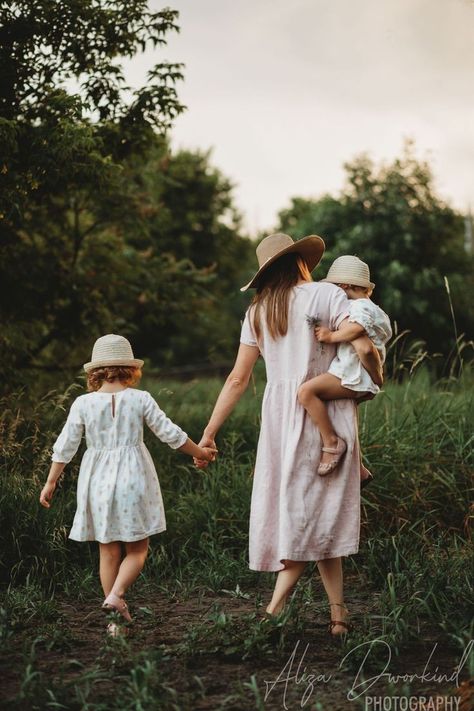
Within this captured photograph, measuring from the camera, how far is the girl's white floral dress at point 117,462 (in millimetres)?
4238

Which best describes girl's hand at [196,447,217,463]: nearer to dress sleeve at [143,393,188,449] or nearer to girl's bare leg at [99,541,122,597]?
Answer: dress sleeve at [143,393,188,449]

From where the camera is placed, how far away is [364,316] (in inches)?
155

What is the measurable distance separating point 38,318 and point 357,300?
5401 mm

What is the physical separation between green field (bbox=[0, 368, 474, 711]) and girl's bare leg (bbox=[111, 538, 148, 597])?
233mm

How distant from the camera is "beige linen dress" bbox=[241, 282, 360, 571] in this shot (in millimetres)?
3971

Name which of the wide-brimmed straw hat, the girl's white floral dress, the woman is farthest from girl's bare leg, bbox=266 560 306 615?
the wide-brimmed straw hat

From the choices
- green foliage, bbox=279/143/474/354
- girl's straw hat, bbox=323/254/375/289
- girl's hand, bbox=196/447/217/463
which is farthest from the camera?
green foliage, bbox=279/143/474/354

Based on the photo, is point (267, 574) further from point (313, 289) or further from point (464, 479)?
point (313, 289)

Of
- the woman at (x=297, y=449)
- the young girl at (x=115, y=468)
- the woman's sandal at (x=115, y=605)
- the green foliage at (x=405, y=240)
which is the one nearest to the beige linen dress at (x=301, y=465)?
the woman at (x=297, y=449)

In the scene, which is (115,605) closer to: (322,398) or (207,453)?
(207,453)

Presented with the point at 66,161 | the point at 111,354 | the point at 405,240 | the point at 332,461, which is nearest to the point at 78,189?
the point at 66,161

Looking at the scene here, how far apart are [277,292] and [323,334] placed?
33 cm

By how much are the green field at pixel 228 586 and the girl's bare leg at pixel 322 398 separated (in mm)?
790

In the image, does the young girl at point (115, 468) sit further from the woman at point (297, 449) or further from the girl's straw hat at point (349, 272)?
the girl's straw hat at point (349, 272)
